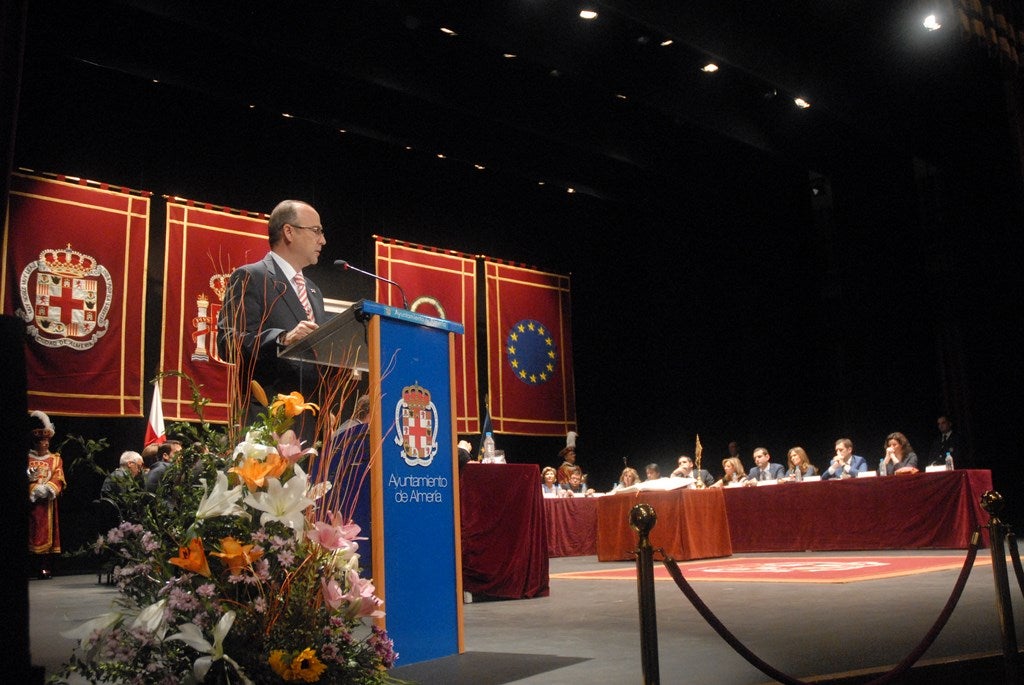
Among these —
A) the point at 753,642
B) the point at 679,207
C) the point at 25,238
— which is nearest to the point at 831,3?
the point at 679,207

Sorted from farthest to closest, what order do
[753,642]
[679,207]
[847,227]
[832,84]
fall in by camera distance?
[679,207] → [847,227] → [832,84] → [753,642]

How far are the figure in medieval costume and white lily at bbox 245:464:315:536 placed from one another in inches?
258

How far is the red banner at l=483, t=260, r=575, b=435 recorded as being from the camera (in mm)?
11789

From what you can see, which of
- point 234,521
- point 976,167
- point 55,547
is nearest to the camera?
point 234,521

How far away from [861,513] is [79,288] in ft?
25.2

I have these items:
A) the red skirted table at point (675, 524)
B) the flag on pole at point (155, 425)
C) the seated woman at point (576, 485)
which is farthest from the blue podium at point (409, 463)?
the seated woman at point (576, 485)

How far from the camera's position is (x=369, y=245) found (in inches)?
437

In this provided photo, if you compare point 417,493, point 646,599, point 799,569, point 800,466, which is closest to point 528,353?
point 800,466

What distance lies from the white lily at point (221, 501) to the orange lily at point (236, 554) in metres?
0.05

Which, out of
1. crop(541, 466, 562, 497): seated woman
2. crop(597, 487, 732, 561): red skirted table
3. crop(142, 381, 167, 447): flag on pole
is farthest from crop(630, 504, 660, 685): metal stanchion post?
crop(541, 466, 562, 497): seated woman

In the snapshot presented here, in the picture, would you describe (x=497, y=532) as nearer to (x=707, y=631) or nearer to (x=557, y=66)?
(x=707, y=631)

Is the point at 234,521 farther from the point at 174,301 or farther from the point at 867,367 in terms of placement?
the point at 867,367

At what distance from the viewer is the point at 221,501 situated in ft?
5.18

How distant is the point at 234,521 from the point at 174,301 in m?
8.10
